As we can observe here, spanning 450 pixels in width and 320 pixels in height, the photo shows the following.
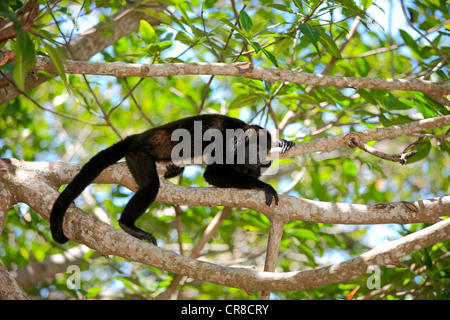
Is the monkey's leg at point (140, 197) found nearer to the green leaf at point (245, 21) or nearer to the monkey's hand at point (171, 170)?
the monkey's hand at point (171, 170)

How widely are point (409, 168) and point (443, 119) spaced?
5999 mm

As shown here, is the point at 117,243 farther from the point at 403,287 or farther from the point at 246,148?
the point at 403,287

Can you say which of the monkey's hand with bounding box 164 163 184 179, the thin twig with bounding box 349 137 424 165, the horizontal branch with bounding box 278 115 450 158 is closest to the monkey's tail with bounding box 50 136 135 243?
the monkey's hand with bounding box 164 163 184 179

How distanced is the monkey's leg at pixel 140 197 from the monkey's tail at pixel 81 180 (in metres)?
0.19

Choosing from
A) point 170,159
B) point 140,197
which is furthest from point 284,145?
point 140,197

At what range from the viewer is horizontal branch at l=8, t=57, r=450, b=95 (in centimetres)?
279

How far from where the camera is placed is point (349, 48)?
20.5ft

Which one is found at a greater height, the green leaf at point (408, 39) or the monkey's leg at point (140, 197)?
the green leaf at point (408, 39)

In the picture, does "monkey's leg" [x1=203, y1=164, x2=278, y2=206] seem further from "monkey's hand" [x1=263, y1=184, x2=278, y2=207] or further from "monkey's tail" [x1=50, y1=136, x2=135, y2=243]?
"monkey's tail" [x1=50, y1=136, x2=135, y2=243]

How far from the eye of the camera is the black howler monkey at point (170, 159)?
10.2 ft

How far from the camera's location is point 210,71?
9.49 ft

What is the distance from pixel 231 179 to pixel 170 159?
688mm

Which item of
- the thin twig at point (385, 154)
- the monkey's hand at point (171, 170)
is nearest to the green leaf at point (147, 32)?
the monkey's hand at point (171, 170)

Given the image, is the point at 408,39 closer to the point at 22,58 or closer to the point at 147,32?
the point at 147,32
